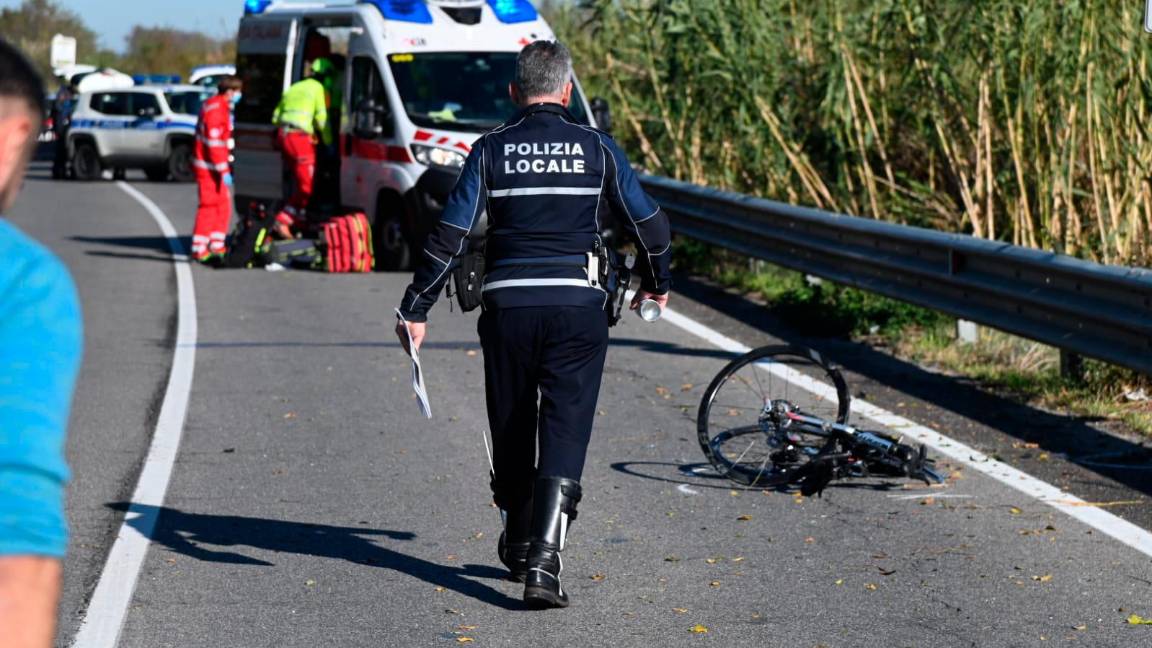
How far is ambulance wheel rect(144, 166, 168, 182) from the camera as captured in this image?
34.0 meters

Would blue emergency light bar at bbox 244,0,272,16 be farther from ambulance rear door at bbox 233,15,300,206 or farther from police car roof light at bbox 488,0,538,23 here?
police car roof light at bbox 488,0,538,23

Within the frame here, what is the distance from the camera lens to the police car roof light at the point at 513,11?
1731 centimetres

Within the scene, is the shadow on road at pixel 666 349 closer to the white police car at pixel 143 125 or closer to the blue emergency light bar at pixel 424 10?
the blue emergency light bar at pixel 424 10

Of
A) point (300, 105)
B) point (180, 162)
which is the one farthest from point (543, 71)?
point (180, 162)

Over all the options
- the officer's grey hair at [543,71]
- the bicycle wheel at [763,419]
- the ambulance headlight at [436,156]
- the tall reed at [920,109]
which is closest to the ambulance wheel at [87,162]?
the tall reed at [920,109]

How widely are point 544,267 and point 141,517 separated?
2.30 meters

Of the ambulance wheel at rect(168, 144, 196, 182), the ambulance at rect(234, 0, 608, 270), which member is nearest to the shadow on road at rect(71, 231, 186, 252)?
the ambulance at rect(234, 0, 608, 270)

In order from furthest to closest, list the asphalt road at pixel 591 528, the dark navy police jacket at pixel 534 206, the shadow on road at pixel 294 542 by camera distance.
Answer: the shadow on road at pixel 294 542
the dark navy police jacket at pixel 534 206
the asphalt road at pixel 591 528

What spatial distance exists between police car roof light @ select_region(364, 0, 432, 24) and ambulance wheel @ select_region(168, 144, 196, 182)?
1755cm

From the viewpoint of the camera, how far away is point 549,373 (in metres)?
5.79

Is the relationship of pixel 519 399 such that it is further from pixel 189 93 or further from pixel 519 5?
pixel 189 93

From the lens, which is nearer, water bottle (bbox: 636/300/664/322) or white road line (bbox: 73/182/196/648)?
white road line (bbox: 73/182/196/648)

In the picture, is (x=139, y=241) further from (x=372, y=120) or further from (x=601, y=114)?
(x=601, y=114)

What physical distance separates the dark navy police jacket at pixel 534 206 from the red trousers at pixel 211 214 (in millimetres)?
11983
